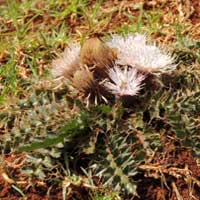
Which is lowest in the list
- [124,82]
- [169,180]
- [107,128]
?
[169,180]

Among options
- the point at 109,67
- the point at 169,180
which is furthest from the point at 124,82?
the point at 169,180

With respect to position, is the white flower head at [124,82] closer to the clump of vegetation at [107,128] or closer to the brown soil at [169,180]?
the clump of vegetation at [107,128]

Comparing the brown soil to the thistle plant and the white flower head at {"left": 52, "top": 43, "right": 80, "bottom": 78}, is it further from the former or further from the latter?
the white flower head at {"left": 52, "top": 43, "right": 80, "bottom": 78}

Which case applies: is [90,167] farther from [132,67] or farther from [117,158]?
[132,67]

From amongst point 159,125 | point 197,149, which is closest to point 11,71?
point 159,125

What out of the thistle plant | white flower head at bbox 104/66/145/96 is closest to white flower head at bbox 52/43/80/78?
the thistle plant

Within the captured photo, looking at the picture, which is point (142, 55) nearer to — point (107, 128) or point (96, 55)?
point (96, 55)
